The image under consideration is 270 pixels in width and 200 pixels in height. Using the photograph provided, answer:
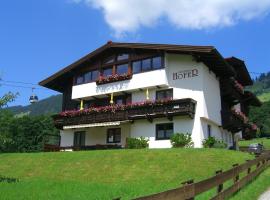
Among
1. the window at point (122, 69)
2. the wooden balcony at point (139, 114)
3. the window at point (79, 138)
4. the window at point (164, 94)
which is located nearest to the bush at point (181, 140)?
the wooden balcony at point (139, 114)

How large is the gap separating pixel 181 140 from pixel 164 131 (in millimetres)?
2407

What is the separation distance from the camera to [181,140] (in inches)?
1188

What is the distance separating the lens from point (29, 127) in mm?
74125

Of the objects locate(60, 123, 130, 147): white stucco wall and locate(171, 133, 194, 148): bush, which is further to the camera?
locate(60, 123, 130, 147): white stucco wall

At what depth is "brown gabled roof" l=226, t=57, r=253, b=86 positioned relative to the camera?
3897 centimetres

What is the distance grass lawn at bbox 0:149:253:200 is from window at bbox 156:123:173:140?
599 cm

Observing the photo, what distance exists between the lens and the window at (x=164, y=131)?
31972 millimetres

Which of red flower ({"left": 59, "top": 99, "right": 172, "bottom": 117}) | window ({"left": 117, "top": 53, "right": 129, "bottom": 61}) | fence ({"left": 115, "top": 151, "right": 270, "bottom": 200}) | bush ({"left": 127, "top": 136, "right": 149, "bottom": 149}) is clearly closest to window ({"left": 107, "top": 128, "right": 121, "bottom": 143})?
red flower ({"left": 59, "top": 99, "right": 172, "bottom": 117})

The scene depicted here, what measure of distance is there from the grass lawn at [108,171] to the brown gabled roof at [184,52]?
8985 millimetres

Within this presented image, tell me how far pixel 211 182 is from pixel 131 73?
25.3 m

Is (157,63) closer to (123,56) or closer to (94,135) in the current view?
(123,56)

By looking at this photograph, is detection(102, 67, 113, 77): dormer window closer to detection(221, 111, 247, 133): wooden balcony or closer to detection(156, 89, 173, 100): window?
detection(156, 89, 173, 100): window

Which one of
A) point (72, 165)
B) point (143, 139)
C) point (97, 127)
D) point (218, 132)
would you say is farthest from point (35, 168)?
point (218, 132)

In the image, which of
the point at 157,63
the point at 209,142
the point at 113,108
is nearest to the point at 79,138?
the point at 113,108
